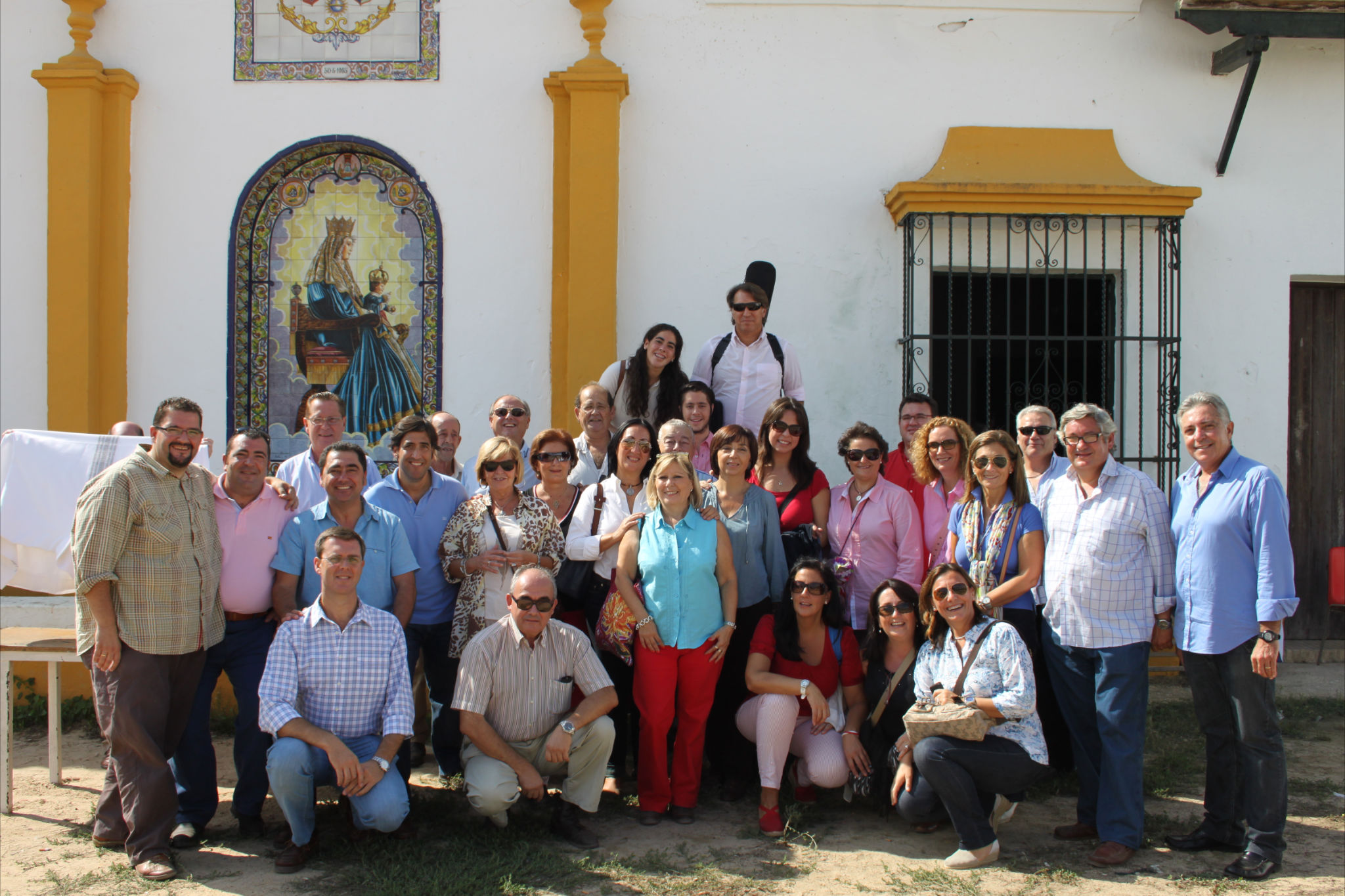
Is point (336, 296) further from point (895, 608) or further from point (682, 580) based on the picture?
point (895, 608)

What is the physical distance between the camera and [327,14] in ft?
21.0

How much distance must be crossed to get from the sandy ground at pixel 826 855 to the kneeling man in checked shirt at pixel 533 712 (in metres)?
0.29

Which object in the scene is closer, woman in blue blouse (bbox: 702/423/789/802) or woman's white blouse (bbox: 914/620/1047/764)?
woman's white blouse (bbox: 914/620/1047/764)

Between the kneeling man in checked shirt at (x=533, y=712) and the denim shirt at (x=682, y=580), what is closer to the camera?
the kneeling man in checked shirt at (x=533, y=712)

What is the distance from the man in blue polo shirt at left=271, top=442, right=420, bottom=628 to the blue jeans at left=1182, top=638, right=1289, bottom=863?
10.0 ft

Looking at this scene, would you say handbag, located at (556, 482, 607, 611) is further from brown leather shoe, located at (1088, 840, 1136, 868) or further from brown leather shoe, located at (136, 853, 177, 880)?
brown leather shoe, located at (1088, 840, 1136, 868)

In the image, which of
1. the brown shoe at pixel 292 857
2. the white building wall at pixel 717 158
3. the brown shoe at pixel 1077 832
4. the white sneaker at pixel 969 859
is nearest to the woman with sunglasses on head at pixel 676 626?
the white sneaker at pixel 969 859

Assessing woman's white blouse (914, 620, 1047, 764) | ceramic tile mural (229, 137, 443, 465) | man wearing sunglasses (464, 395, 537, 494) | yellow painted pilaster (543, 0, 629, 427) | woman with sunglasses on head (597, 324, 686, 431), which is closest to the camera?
woman's white blouse (914, 620, 1047, 764)

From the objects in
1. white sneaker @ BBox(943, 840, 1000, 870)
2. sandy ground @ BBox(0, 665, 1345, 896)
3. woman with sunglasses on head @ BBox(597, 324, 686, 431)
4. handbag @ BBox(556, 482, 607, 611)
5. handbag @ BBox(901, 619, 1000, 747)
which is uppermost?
woman with sunglasses on head @ BBox(597, 324, 686, 431)

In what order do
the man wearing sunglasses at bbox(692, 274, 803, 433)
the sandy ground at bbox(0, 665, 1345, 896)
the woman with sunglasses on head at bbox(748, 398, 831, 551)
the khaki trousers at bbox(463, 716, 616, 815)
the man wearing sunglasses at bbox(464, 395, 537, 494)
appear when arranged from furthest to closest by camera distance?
the man wearing sunglasses at bbox(692, 274, 803, 433) → the man wearing sunglasses at bbox(464, 395, 537, 494) → the woman with sunglasses on head at bbox(748, 398, 831, 551) → the khaki trousers at bbox(463, 716, 616, 815) → the sandy ground at bbox(0, 665, 1345, 896)

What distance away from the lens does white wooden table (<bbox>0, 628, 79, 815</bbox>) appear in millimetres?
4477

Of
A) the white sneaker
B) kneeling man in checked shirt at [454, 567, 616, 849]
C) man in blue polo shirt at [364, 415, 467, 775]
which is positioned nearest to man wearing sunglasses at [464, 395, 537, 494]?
man in blue polo shirt at [364, 415, 467, 775]

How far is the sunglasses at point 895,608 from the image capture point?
420 cm

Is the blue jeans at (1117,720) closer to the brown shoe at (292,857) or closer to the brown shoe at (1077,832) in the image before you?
the brown shoe at (1077,832)
